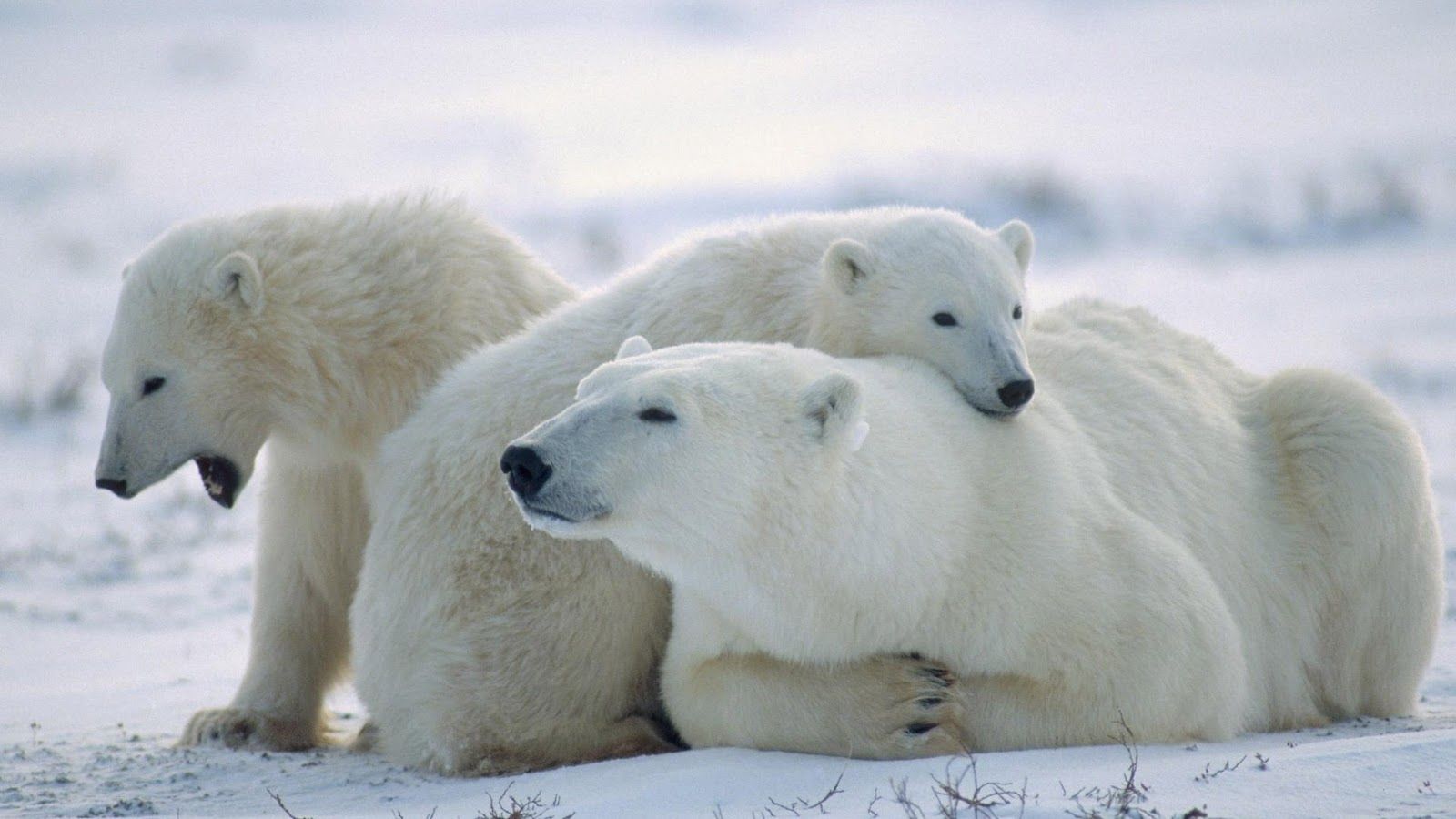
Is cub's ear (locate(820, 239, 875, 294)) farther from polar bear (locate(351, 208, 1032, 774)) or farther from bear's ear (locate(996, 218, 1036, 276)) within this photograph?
bear's ear (locate(996, 218, 1036, 276))

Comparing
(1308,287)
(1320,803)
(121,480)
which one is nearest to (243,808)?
(121,480)

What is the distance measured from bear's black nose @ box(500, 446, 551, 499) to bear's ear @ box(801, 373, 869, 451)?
60 centimetres

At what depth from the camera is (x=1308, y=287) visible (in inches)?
547

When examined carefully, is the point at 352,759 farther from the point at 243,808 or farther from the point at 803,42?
the point at 803,42

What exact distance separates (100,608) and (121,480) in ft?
5.69

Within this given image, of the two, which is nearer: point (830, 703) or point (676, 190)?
point (830, 703)

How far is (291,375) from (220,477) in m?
0.44

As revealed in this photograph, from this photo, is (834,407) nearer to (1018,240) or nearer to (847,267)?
(847,267)

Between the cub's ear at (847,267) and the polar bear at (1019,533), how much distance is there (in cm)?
31

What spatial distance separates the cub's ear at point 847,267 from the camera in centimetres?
468

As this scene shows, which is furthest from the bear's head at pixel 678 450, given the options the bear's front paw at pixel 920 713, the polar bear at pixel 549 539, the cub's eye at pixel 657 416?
the polar bear at pixel 549 539

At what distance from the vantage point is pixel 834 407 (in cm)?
367

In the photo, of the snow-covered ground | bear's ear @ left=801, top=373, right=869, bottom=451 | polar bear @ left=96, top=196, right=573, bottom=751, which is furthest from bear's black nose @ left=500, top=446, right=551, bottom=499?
polar bear @ left=96, top=196, right=573, bottom=751

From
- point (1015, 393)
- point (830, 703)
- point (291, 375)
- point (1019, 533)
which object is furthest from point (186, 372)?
point (1019, 533)
